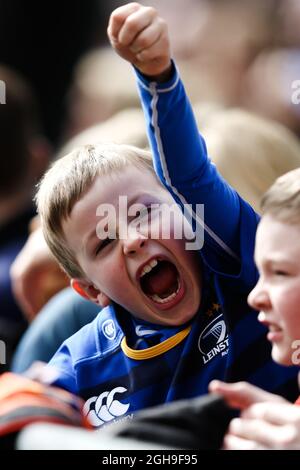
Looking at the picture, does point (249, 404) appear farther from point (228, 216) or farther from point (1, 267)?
point (1, 267)

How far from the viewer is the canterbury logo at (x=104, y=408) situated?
1.49m

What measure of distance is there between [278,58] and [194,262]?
54.3 inches

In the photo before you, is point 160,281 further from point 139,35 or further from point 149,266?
point 139,35

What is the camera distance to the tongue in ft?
5.14

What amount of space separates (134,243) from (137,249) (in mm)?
17

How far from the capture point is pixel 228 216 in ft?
4.81

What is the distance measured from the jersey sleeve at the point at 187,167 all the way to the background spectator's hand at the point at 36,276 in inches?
34.8

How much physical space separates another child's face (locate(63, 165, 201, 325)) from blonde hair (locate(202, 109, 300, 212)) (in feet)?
1.30

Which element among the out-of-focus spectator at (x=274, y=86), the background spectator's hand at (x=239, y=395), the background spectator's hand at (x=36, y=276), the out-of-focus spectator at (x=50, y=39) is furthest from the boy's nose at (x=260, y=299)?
the out-of-focus spectator at (x=50, y=39)

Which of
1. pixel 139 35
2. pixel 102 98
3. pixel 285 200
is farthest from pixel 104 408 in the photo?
pixel 102 98

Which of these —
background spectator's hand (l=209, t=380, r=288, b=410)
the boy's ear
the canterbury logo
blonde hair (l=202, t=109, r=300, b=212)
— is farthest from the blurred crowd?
background spectator's hand (l=209, t=380, r=288, b=410)

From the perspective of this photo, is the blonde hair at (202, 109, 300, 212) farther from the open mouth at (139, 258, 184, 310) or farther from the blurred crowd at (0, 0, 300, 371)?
the open mouth at (139, 258, 184, 310)
